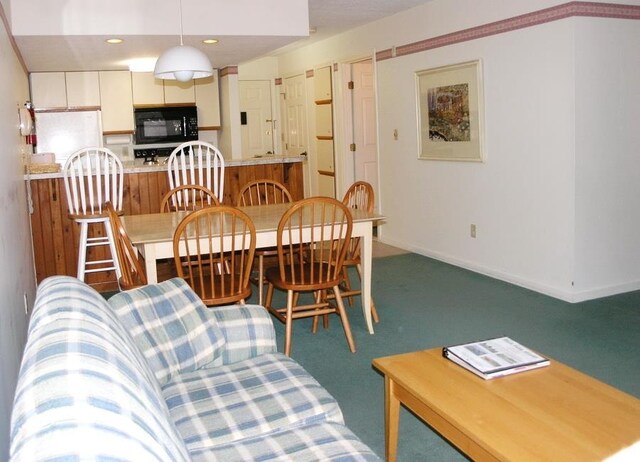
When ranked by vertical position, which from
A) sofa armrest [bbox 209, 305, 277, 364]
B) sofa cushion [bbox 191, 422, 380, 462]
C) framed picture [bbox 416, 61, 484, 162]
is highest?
framed picture [bbox 416, 61, 484, 162]

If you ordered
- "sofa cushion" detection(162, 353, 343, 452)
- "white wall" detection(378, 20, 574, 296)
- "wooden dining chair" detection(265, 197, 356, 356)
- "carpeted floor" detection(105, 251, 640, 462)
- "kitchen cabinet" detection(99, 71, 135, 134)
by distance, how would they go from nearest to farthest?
"sofa cushion" detection(162, 353, 343, 452) → "carpeted floor" detection(105, 251, 640, 462) → "wooden dining chair" detection(265, 197, 356, 356) → "white wall" detection(378, 20, 574, 296) → "kitchen cabinet" detection(99, 71, 135, 134)

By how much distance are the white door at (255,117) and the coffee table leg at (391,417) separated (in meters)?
6.96

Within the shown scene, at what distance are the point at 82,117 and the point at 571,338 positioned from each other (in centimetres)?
580

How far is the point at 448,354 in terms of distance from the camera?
229 cm

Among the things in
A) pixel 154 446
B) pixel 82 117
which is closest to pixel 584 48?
pixel 154 446

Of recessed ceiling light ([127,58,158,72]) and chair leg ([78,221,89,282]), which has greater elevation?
recessed ceiling light ([127,58,158,72])

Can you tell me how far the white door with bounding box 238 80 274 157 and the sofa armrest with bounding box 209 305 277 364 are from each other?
21.9ft

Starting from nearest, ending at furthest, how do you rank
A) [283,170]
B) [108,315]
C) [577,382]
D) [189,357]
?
[108,315] < [577,382] < [189,357] < [283,170]

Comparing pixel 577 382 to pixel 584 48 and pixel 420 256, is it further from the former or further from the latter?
pixel 420 256

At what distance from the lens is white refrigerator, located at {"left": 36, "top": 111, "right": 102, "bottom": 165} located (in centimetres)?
732

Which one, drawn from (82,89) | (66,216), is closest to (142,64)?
(82,89)

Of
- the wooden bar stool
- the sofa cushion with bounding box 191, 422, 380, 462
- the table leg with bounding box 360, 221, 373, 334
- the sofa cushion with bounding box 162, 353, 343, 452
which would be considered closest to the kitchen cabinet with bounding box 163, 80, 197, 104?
the wooden bar stool

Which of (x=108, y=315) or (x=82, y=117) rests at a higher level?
(x=82, y=117)

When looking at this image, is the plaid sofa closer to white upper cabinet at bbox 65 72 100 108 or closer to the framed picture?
the framed picture
